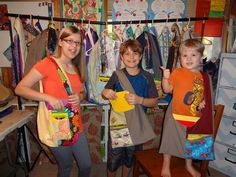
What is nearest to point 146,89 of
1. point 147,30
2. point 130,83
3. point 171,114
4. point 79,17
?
point 130,83

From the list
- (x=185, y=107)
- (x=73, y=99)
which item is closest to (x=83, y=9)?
(x=73, y=99)

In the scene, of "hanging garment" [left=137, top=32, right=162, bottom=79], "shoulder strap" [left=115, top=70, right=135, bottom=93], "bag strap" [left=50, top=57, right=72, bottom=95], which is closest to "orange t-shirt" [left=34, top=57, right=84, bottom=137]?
"bag strap" [left=50, top=57, right=72, bottom=95]

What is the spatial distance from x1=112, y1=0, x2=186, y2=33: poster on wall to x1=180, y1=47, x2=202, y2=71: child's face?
1.21 meters

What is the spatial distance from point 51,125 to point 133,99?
2.04 feet

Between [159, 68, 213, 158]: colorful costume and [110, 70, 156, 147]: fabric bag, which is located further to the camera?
[110, 70, 156, 147]: fabric bag

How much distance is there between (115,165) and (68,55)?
3.42ft

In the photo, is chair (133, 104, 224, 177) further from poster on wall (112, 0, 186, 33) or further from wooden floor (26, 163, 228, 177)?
poster on wall (112, 0, 186, 33)

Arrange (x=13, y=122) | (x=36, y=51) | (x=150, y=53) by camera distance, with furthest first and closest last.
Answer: (x=150, y=53)
(x=36, y=51)
(x=13, y=122)

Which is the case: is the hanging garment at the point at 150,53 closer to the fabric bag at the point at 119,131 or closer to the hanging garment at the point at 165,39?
the hanging garment at the point at 165,39

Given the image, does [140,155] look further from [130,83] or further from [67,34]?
[67,34]

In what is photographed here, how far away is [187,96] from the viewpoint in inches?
54.4

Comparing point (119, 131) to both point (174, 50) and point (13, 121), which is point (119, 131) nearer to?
point (13, 121)

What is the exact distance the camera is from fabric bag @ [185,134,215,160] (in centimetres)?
142

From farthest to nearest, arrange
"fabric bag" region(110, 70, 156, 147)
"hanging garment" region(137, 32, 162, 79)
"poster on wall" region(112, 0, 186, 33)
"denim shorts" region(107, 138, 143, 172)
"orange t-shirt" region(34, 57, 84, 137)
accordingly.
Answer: "poster on wall" region(112, 0, 186, 33) < "hanging garment" region(137, 32, 162, 79) < "denim shorts" region(107, 138, 143, 172) < "fabric bag" region(110, 70, 156, 147) < "orange t-shirt" region(34, 57, 84, 137)
